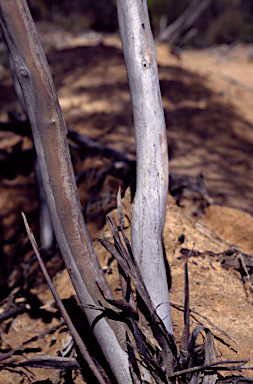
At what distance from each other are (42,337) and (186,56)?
391 inches

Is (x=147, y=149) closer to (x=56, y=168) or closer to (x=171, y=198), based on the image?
(x=56, y=168)

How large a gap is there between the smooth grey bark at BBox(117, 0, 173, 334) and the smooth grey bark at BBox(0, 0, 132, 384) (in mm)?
223

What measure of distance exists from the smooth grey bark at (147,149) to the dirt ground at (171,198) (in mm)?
397

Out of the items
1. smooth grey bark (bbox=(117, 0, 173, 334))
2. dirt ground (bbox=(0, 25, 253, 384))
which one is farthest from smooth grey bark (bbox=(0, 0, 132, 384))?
dirt ground (bbox=(0, 25, 253, 384))

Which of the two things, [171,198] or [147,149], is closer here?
[147,149]

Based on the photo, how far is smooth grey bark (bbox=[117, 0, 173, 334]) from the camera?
1321mm

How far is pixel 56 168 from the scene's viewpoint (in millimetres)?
1269

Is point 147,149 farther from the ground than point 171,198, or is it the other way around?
point 147,149

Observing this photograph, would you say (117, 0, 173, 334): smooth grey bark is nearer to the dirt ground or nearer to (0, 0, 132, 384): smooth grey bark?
(0, 0, 132, 384): smooth grey bark

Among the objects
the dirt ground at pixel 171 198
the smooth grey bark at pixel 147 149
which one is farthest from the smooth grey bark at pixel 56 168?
the dirt ground at pixel 171 198

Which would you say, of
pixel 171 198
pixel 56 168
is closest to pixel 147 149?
pixel 56 168

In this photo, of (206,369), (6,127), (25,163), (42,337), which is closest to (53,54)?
(25,163)

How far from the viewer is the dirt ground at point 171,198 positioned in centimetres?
181

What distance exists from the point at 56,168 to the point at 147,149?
423mm
